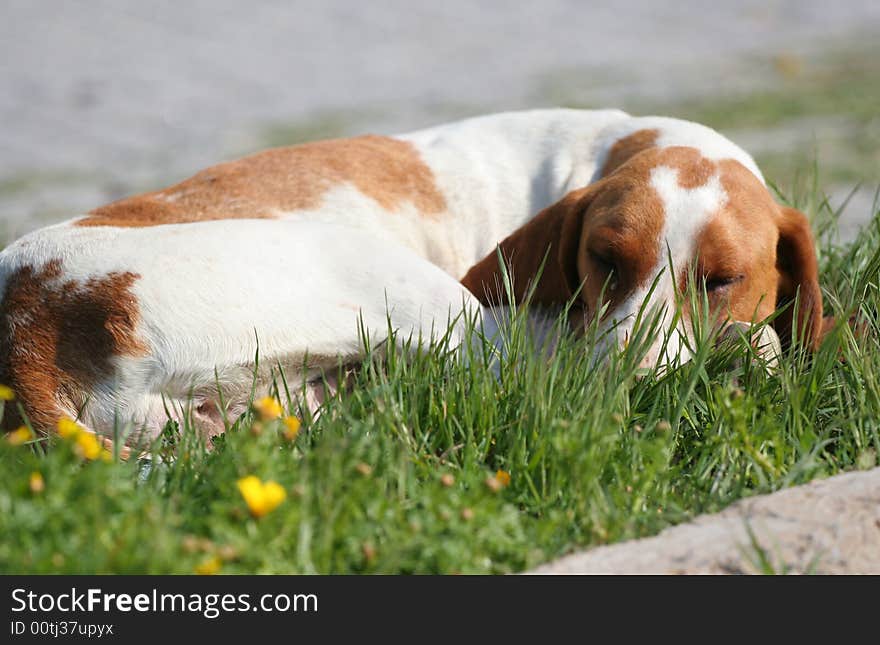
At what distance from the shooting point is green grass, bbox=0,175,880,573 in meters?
2.44

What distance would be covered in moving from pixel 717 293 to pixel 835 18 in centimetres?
1570

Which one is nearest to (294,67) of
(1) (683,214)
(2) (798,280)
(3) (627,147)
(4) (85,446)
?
(3) (627,147)

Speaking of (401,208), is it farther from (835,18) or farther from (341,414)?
(835,18)

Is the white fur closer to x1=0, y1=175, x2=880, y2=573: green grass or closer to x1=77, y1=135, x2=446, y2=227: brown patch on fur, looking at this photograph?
x1=0, y1=175, x2=880, y2=573: green grass

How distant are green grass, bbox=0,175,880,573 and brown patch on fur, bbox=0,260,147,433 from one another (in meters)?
0.22

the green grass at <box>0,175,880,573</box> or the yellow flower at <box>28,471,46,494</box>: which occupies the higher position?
the yellow flower at <box>28,471,46,494</box>

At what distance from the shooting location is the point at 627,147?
4695 millimetres

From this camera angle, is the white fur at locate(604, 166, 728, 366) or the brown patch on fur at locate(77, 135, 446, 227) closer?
the white fur at locate(604, 166, 728, 366)

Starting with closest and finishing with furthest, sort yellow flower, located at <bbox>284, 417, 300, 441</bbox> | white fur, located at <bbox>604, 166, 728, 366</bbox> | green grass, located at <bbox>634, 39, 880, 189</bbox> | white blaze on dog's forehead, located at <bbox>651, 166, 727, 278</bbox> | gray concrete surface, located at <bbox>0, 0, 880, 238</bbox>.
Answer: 1. yellow flower, located at <bbox>284, 417, 300, 441</bbox>
2. white fur, located at <bbox>604, 166, 728, 366</bbox>
3. white blaze on dog's forehead, located at <bbox>651, 166, 727, 278</bbox>
4. green grass, located at <bbox>634, 39, 880, 189</bbox>
5. gray concrete surface, located at <bbox>0, 0, 880, 238</bbox>

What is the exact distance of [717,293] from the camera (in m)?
3.79

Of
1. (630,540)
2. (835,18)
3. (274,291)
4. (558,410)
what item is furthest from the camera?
(835,18)

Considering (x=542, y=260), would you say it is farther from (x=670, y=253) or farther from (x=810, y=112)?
(x=810, y=112)

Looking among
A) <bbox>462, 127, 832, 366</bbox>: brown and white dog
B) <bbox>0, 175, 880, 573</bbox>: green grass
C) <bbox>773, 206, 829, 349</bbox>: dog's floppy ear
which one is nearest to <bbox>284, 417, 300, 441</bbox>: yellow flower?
<bbox>0, 175, 880, 573</bbox>: green grass

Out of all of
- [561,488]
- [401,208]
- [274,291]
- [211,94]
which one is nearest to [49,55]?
[211,94]
